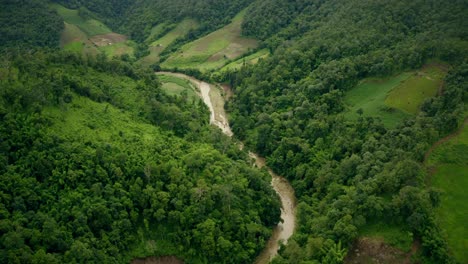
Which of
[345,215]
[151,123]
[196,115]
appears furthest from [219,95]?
[345,215]

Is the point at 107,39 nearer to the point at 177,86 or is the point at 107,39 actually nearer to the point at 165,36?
the point at 165,36

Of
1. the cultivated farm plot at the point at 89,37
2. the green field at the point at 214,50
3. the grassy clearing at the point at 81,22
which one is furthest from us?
the grassy clearing at the point at 81,22

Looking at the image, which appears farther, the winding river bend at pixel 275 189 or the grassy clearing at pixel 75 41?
the grassy clearing at pixel 75 41

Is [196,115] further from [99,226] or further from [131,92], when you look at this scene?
[99,226]

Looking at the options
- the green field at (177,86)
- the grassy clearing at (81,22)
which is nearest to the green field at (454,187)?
the green field at (177,86)

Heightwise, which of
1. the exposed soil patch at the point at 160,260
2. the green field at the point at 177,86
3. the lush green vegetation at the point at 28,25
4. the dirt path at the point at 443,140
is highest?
the lush green vegetation at the point at 28,25

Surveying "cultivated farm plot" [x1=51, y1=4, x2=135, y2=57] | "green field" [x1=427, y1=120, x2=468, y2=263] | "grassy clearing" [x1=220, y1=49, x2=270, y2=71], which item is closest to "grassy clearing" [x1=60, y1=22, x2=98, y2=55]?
"cultivated farm plot" [x1=51, y1=4, x2=135, y2=57]

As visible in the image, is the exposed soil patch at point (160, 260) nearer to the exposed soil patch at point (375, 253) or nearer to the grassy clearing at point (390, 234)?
the exposed soil patch at point (375, 253)

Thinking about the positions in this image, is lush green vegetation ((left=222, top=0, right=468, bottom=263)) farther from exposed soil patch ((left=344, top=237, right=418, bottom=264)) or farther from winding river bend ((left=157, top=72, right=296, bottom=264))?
winding river bend ((left=157, top=72, right=296, bottom=264))
